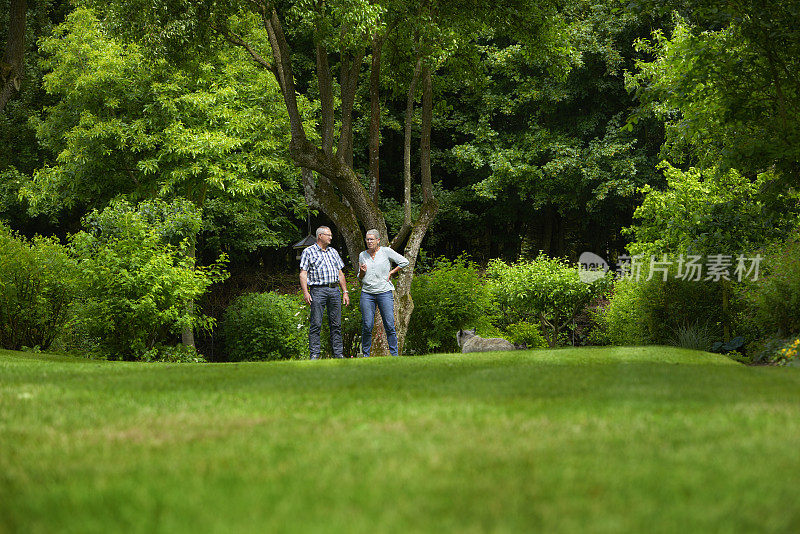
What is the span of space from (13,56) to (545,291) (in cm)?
1505

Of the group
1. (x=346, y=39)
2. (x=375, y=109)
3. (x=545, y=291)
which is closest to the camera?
(x=346, y=39)

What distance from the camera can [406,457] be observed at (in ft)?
11.8

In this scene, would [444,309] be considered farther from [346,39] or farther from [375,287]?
[346,39]

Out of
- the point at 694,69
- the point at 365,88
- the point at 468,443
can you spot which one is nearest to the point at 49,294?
the point at 365,88

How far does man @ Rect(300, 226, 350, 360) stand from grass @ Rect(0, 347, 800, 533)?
5869mm

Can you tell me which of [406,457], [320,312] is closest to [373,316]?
[320,312]

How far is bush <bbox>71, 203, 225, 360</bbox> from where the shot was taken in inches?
645

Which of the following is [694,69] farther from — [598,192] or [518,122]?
[518,122]

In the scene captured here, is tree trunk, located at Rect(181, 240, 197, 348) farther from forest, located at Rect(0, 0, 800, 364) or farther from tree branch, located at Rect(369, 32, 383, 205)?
tree branch, located at Rect(369, 32, 383, 205)

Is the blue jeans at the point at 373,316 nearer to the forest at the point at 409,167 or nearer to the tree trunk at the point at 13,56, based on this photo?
the forest at the point at 409,167

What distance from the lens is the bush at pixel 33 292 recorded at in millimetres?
15852

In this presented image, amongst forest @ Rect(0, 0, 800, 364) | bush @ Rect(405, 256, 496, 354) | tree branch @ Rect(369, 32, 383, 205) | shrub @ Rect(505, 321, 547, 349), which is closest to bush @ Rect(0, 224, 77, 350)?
forest @ Rect(0, 0, 800, 364)

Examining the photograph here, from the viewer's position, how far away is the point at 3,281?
618 inches

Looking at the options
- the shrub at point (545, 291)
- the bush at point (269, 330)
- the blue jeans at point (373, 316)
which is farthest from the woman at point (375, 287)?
the bush at point (269, 330)
